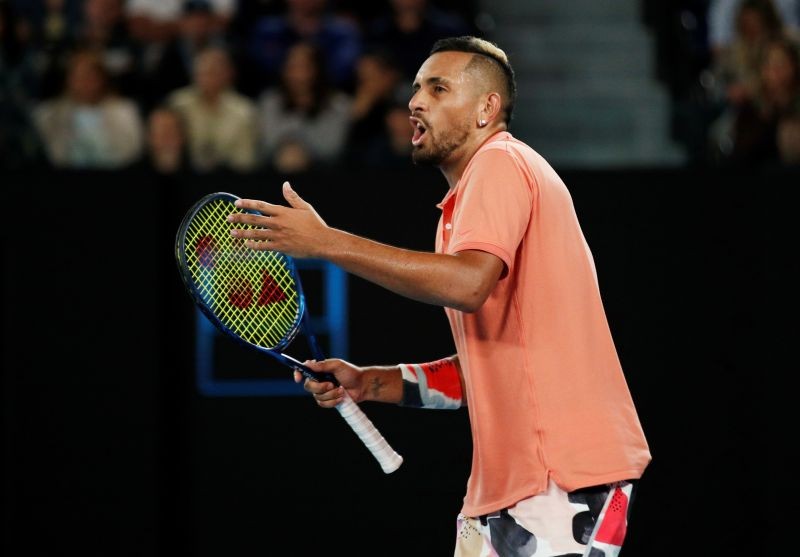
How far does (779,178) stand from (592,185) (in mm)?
902

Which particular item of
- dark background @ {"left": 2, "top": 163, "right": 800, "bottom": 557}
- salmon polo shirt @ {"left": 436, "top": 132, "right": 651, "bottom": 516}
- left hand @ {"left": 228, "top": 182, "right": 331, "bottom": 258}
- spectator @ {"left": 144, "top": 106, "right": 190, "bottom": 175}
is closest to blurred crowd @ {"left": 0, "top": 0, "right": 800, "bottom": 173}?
spectator @ {"left": 144, "top": 106, "right": 190, "bottom": 175}

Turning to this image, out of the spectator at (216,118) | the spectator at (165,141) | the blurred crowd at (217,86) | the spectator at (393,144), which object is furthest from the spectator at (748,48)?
the spectator at (165,141)

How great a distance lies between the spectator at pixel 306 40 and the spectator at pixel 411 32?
0.63ft

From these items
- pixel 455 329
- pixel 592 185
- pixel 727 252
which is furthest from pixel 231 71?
pixel 455 329

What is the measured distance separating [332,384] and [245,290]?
15.0 inches

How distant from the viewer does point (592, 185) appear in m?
6.49

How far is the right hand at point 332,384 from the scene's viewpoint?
3.74 metres

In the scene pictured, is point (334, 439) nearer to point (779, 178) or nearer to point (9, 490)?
point (9, 490)

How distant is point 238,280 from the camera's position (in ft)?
12.5

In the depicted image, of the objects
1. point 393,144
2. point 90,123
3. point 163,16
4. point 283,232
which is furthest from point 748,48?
point 283,232

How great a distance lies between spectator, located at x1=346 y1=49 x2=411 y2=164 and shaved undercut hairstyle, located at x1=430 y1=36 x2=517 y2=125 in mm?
3657

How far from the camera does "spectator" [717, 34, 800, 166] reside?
707cm

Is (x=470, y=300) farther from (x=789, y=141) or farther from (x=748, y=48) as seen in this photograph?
(x=748, y=48)

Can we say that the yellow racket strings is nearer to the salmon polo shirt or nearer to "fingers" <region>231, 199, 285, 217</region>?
"fingers" <region>231, 199, 285, 217</region>
